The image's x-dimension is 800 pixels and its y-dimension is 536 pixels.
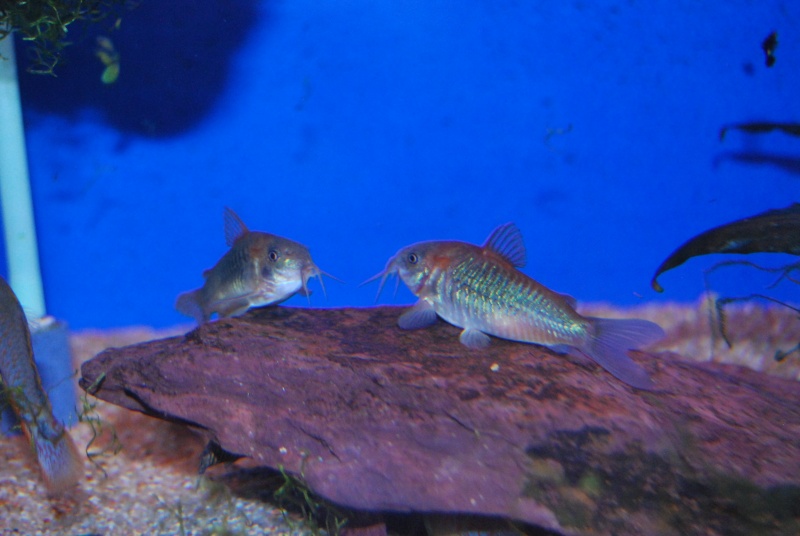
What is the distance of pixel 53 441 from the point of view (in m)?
2.94

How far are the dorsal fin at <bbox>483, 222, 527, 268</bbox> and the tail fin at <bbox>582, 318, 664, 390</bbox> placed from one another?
575 millimetres

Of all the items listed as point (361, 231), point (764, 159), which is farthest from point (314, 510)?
point (764, 159)

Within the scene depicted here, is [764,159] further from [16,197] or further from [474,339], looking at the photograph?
[16,197]

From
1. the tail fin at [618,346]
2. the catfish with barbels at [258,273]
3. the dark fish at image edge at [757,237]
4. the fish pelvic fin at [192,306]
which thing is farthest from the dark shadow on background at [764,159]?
the fish pelvic fin at [192,306]

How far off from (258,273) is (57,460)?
1.53 metres

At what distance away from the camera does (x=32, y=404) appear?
2.93 meters

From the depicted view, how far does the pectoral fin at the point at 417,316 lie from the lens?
9.39 ft

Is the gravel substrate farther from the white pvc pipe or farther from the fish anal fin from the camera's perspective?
the fish anal fin

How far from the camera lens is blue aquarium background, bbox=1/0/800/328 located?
13.6ft

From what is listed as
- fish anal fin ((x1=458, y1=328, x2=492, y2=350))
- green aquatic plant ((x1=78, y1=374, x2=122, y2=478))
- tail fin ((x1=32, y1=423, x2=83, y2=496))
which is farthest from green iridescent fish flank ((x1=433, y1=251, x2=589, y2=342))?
tail fin ((x1=32, y1=423, x2=83, y2=496))

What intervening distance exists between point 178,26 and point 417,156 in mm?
2095

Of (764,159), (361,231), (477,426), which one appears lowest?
(477,426)

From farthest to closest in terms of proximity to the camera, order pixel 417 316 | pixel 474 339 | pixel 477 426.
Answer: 1. pixel 417 316
2. pixel 474 339
3. pixel 477 426

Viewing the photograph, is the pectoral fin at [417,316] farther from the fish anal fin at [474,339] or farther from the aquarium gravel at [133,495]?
the aquarium gravel at [133,495]
